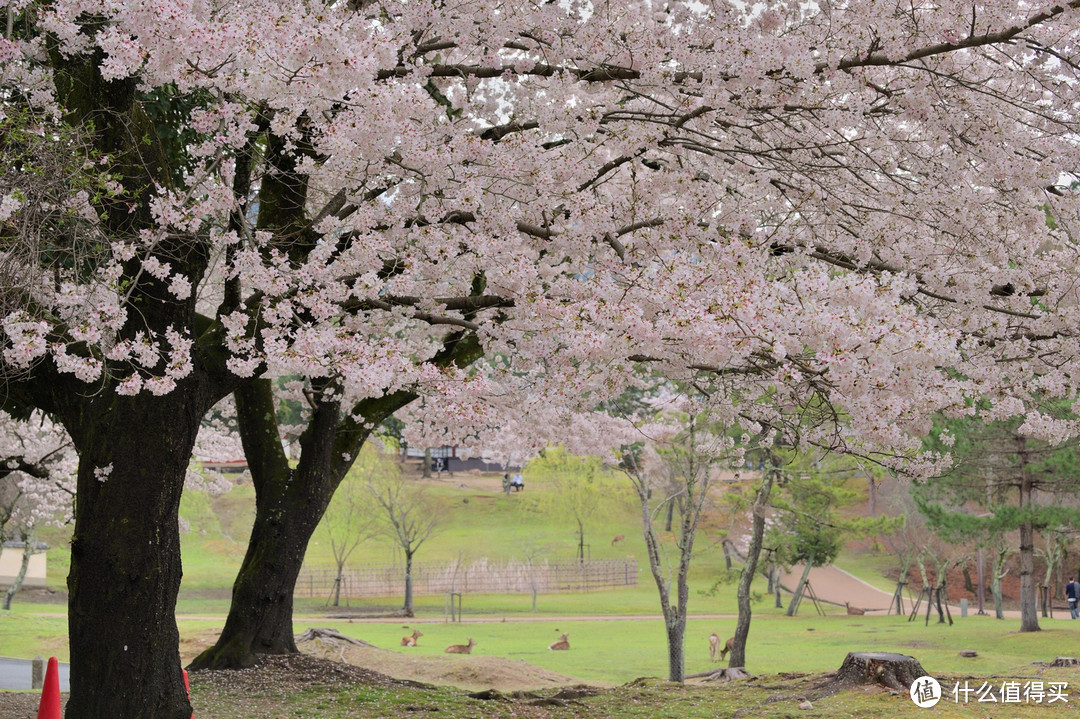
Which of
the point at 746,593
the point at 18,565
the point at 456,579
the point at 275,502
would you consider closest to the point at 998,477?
the point at 746,593

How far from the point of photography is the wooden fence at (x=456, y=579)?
116ft

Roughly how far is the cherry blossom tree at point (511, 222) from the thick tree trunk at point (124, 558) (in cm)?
2

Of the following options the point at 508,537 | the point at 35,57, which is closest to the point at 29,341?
the point at 35,57

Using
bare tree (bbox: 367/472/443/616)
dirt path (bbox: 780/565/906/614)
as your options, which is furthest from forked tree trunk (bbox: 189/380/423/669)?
dirt path (bbox: 780/565/906/614)

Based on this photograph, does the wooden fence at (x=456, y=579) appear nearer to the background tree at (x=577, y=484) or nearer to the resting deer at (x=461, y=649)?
the background tree at (x=577, y=484)

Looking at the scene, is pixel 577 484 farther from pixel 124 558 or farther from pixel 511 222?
pixel 124 558

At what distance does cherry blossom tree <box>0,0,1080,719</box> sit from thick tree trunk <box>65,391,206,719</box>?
19mm

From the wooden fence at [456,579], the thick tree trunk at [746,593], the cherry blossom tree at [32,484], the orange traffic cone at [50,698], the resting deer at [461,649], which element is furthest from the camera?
the wooden fence at [456,579]

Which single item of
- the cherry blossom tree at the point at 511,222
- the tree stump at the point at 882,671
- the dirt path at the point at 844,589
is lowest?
the dirt path at the point at 844,589

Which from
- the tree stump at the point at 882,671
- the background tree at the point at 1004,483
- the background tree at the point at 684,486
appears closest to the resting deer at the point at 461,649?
the background tree at the point at 684,486

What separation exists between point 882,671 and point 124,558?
7.58 metres

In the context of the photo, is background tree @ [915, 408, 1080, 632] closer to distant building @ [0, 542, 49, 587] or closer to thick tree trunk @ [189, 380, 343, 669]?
thick tree trunk @ [189, 380, 343, 669]

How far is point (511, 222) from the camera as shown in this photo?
6684mm

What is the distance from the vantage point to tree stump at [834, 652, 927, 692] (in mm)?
9531
